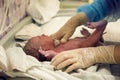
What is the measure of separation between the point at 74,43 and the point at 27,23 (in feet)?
1.93

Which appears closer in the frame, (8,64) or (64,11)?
(8,64)

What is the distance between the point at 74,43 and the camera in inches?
51.0

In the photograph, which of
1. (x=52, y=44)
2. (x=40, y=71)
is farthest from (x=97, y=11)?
(x=40, y=71)

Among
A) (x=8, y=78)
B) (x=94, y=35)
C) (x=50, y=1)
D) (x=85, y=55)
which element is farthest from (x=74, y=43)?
(x=50, y=1)

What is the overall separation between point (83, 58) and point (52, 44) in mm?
284

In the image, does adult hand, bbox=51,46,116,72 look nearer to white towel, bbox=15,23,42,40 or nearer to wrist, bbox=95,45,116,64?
wrist, bbox=95,45,116,64

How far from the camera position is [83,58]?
3.53 feet

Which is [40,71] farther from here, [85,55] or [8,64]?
[85,55]

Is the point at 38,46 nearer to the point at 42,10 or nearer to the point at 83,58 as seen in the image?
the point at 83,58

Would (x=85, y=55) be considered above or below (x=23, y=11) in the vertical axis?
below

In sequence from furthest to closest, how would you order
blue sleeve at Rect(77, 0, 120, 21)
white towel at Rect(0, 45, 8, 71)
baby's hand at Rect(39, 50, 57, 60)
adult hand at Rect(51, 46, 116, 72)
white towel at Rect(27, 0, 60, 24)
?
1. white towel at Rect(27, 0, 60, 24)
2. blue sleeve at Rect(77, 0, 120, 21)
3. baby's hand at Rect(39, 50, 57, 60)
4. adult hand at Rect(51, 46, 116, 72)
5. white towel at Rect(0, 45, 8, 71)

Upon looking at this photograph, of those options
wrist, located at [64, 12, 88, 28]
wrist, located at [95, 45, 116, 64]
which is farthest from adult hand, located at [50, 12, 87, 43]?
wrist, located at [95, 45, 116, 64]

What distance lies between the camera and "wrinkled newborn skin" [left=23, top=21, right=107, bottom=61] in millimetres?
1208

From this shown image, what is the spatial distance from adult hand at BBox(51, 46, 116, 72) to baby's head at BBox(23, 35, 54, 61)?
153 millimetres
